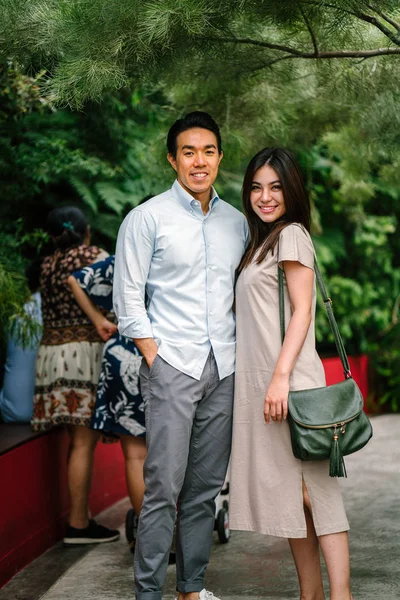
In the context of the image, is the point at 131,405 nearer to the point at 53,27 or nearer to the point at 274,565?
the point at 274,565

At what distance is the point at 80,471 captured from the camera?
4523 mm

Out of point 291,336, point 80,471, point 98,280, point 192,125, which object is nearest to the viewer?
point 291,336

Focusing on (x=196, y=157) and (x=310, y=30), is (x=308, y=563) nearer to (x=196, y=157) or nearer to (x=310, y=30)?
(x=196, y=157)

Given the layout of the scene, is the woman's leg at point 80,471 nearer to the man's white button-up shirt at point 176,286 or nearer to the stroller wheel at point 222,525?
the stroller wheel at point 222,525

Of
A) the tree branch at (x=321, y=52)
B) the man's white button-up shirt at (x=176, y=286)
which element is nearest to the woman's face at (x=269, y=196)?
the man's white button-up shirt at (x=176, y=286)

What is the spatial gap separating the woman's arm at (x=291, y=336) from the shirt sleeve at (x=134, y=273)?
0.49m

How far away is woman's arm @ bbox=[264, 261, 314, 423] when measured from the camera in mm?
3035

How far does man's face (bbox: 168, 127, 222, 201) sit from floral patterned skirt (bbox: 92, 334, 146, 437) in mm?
1095

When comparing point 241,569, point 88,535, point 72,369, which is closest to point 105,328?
point 72,369

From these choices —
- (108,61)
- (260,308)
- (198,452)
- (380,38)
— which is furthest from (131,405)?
(380,38)

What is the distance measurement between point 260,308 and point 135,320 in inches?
17.8

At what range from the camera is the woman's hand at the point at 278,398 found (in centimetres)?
303

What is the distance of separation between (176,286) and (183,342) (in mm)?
208

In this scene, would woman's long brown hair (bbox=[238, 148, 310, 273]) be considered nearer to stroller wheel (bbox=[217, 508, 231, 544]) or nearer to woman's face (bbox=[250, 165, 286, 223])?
woman's face (bbox=[250, 165, 286, 223])
